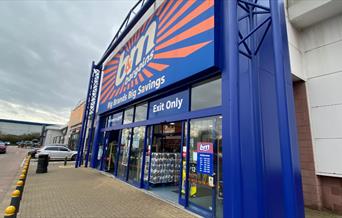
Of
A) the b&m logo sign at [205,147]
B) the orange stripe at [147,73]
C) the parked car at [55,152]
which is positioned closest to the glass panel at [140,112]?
the orange stripe at [147,73]

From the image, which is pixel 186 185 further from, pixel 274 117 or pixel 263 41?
pixel 263 41

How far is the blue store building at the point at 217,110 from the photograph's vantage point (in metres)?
4.11

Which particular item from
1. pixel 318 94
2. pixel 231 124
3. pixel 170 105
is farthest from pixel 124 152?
pixel 318 94

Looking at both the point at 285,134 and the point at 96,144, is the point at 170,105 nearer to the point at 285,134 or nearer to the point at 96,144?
the point at 285,134

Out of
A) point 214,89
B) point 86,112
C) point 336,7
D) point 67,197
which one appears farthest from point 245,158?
point 86,112

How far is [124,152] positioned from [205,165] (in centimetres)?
581

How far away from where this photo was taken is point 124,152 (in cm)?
975

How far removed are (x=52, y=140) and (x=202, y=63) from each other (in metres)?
52.1

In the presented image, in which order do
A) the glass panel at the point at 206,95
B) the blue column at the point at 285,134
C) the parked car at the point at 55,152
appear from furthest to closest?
the parked car at the point at 55,152, the glass panel at the point at 206,95, the blue column at the point at 285,134

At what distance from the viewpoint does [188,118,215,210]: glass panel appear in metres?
5.00

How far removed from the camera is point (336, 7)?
6.19 metres

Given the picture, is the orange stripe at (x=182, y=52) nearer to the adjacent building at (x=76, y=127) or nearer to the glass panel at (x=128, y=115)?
the glass panel at (x=128, y=115)

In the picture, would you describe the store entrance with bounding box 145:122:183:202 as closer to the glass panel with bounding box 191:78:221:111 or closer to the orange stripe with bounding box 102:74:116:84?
the glass panel with bounding box 191:78:221:111

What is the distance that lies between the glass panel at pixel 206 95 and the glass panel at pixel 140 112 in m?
3.18
